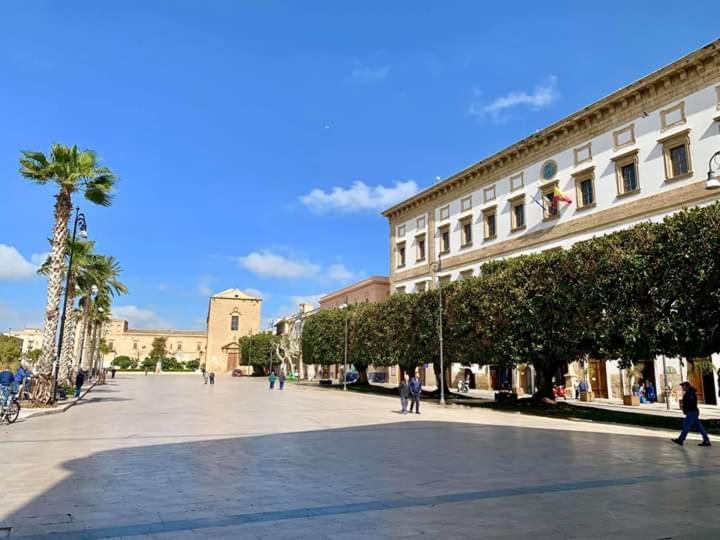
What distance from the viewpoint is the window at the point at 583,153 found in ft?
105

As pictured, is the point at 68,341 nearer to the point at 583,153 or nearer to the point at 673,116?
the point at 583,153

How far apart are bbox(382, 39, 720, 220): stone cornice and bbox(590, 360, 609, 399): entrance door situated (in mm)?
13727

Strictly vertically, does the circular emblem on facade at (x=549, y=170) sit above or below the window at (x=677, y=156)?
above

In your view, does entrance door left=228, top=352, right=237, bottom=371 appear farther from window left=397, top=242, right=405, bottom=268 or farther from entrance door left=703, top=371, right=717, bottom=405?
entrance door left=703, top=371, right=717, bottom=405

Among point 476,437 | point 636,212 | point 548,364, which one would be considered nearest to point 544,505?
point 476,437

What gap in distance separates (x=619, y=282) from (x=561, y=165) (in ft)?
52.3

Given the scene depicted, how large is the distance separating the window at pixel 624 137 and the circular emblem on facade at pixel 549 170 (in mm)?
4435

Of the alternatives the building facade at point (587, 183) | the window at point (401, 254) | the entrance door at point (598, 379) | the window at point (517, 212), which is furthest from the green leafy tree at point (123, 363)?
the entrance door at point (598, 379)

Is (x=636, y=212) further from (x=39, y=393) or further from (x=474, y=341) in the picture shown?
(x=39, y=393)

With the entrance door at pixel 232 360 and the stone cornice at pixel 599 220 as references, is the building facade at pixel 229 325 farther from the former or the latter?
the stone cornice at pixel 599 220

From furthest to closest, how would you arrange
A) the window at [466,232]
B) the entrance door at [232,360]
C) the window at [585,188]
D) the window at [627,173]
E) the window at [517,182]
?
the entrance door at [232,360], the window at [466,232], the window at [517,182], the window at [585,188], the window at [627,173]

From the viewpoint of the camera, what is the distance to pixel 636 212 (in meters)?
28.6

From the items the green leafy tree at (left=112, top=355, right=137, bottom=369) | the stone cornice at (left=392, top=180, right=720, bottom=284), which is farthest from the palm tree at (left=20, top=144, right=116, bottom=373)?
the green leafy tree at (left=112, top=355, right=137, bottom=369)

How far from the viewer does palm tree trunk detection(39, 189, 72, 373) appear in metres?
22.4
